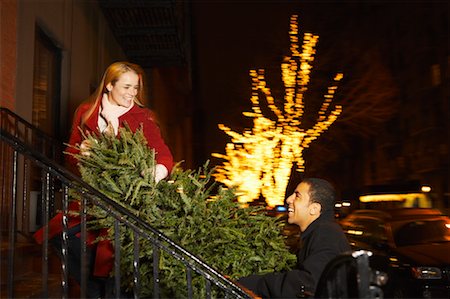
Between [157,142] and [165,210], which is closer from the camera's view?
[165,210]

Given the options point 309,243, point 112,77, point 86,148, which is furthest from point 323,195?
point 112,77

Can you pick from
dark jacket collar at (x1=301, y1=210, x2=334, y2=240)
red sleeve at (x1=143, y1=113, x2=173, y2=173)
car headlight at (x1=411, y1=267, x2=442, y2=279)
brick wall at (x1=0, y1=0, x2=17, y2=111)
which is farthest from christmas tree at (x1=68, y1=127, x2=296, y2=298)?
car headlight at (x1=411, y1=267, x2=442, y2=279)

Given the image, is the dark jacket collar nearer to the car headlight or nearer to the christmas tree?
the christmas tree

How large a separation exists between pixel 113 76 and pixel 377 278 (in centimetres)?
255

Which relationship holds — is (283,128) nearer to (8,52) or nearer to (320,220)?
(8,52)

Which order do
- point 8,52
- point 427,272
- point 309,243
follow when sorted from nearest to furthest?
1. point 309,243
2. point 8,52
3. point 427,272

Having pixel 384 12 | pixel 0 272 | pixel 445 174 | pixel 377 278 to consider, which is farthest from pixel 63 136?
pixel 445 174

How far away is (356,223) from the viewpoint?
10.9 metres

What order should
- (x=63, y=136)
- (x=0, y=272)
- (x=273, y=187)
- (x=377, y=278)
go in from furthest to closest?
(x=273, y=187) < (x=63, y=136) < (x=0, y=272) < (x=377, y=278)

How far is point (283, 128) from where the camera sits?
20234mm

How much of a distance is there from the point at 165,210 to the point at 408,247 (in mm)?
6266

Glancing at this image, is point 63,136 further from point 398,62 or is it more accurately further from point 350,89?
point 398,62

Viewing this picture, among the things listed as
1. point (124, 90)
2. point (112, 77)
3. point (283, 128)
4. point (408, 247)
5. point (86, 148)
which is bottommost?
point (408, 247)

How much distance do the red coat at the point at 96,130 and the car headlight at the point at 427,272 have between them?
217 inches
